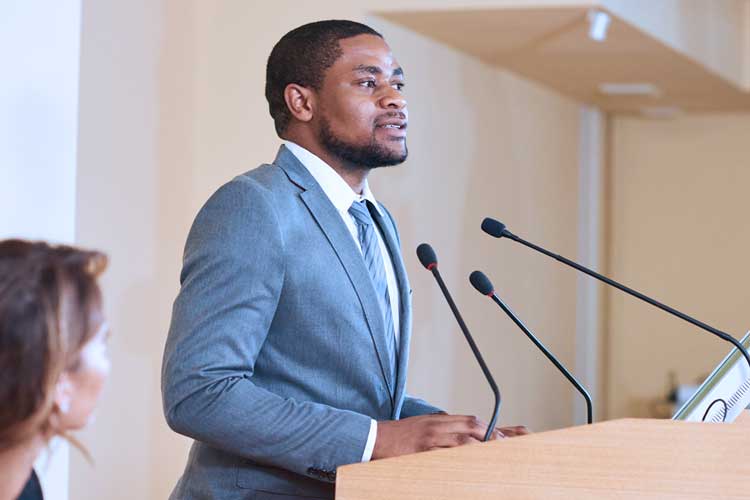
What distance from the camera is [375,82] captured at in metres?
2.53

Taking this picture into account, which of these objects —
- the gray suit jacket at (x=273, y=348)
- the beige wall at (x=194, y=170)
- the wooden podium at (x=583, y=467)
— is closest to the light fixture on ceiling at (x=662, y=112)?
the beige wall at (x=194, y=170)

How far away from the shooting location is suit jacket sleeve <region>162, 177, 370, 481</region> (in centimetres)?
206

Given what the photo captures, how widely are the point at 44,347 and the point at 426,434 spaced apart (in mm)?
759

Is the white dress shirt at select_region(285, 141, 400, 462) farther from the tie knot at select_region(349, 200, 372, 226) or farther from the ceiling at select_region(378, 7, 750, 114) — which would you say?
the ceiling at select_region(378, 7, 750, 114)

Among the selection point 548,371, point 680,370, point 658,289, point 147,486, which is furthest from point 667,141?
point 147,486

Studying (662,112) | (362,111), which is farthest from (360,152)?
(662,112)

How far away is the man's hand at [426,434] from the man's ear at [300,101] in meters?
0.74

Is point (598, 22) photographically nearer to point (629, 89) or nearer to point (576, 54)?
point (576, 54)

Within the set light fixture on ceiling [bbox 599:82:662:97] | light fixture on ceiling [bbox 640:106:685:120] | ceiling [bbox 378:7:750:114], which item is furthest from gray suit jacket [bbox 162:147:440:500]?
light fixture on ceiling [bbox 640:106:685:120]

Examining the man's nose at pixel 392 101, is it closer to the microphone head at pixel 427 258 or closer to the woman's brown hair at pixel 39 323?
the microphone head at pixel 427 258

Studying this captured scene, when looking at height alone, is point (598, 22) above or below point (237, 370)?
above

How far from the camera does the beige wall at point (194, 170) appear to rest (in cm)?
435

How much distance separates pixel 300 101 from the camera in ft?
8.35

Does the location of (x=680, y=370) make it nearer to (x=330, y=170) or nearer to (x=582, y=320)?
(x=582, y=320)
